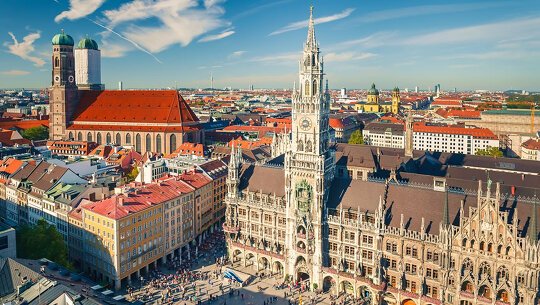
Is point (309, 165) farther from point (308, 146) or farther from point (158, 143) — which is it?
point (158, 143)

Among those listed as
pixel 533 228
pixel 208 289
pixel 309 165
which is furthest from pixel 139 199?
pixel 533 228

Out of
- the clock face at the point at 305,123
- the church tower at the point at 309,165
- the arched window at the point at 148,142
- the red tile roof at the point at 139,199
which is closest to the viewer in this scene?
the church tower at the point at 309,165

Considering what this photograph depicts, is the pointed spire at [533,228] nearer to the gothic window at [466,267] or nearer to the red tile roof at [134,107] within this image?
the gothic window at [466,267]

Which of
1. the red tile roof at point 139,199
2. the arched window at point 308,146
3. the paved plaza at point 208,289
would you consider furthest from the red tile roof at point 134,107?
the arched window at point 308,146

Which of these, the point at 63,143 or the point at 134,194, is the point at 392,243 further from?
the point at 63,143

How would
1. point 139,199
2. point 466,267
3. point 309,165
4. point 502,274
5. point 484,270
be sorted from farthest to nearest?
1. point 139,199
2. point 309,165
3. point 466,267
4. point 484,270
5. point 502,274

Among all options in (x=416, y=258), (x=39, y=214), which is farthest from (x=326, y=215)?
(x=39, y=214)

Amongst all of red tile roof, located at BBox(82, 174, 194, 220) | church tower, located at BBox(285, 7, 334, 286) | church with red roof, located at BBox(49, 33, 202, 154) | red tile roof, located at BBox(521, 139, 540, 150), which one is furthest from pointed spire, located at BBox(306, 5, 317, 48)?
red tile roof, located at BBox(521, 139, 540, 150)
